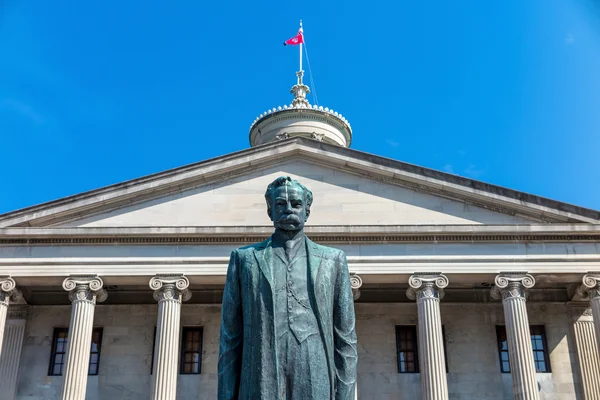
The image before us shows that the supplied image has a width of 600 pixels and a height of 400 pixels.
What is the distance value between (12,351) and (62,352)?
193cm

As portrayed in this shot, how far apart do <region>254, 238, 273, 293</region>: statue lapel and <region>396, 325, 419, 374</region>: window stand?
89.6ft

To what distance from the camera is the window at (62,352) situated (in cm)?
3341

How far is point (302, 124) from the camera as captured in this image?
52562 millimetres


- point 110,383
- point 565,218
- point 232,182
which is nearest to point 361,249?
point 232,182

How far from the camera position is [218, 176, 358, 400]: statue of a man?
6289mm

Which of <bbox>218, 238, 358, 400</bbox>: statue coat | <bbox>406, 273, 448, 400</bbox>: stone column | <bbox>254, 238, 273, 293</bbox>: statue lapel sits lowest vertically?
<bbox>218, 238, 358, 400</bbox>: statue coat

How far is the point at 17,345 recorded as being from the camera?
33.4 m

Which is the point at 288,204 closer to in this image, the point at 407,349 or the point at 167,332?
the point at 167,332

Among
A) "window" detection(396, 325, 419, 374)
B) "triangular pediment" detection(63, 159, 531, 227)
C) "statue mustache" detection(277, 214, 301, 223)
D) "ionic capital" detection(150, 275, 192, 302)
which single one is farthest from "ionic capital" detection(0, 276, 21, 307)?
"statue mustache" detection(277, 214, 301, 223)

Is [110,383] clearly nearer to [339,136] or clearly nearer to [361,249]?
[361,249]

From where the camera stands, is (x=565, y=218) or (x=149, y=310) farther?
(x=149, y=310)

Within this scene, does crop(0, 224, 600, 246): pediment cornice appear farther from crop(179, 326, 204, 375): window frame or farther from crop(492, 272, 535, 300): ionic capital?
crop(179, 326, 204, 375): window frame

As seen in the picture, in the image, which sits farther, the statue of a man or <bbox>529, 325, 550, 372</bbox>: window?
<bbox>529, 325, 550, 372</bbox>: window

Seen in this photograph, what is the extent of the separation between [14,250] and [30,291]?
285 centimetres
